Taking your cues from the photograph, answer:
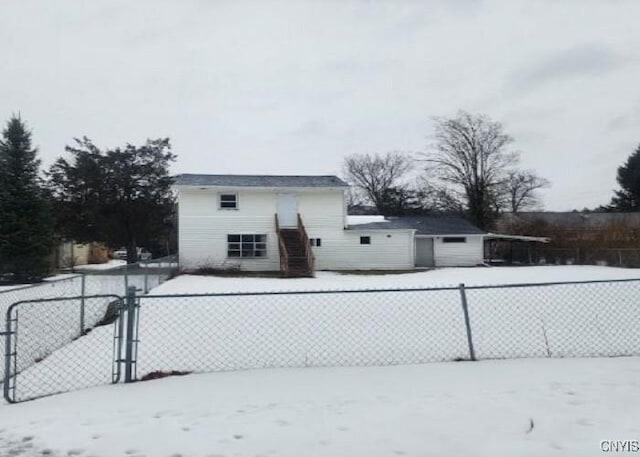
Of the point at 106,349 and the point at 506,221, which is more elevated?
the point at 506,221

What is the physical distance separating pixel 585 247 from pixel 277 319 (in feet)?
88.9

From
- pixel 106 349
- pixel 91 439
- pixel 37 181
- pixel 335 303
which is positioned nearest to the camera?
pixel 91 439

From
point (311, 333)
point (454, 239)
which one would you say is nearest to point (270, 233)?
point (454, 239)

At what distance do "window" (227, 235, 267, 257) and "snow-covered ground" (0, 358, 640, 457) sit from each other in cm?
2298

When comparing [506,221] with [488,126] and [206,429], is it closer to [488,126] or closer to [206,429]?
[488,126]

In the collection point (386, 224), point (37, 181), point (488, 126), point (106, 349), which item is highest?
point (488, 126)

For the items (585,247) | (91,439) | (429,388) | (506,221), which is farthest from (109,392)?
(506,221)

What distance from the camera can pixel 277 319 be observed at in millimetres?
9680

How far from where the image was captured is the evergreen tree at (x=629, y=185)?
58.8 meters

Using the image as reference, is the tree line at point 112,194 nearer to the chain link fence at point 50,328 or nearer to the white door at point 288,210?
the white door at point 288,210

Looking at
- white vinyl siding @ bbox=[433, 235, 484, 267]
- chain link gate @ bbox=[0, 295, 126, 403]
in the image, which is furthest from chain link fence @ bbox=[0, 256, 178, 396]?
white vinyl siding @ bbox=[433, 235, 484, 267]

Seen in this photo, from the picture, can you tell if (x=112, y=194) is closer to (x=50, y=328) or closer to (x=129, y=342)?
(x=50, y=328)

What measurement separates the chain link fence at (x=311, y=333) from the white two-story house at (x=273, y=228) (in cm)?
1591

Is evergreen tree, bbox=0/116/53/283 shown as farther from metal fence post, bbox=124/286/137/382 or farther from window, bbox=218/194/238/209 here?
metal fence post, bbox=124/286/137/382
